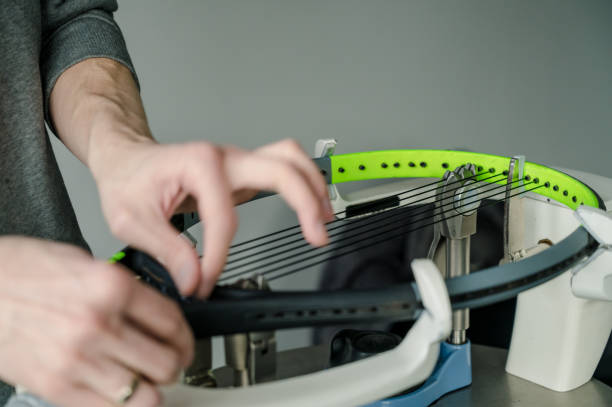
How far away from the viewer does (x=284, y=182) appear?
0.35 meters

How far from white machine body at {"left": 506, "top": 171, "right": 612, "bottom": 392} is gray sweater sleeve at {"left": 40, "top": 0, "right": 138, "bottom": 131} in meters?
0.44

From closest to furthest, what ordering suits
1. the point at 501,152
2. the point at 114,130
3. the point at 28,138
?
the point at 114,130 → the point at 28,138 → the point at 501,152

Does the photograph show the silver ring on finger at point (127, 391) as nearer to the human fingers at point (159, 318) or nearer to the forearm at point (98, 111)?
the human fingers at point (159, 318)

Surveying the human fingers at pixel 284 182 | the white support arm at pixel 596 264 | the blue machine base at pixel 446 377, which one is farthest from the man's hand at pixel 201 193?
the blue machine base at pixel 446 377

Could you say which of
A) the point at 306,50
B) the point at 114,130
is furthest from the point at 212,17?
the point at 114,130

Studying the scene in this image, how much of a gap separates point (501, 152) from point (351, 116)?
0.40 metres

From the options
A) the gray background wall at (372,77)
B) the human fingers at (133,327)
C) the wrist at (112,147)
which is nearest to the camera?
the human fingers at (133,327)

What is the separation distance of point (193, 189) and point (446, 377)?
1.38 feet

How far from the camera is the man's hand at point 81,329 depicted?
0.28 meters

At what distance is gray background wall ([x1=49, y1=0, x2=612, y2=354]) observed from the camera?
3.23 ft

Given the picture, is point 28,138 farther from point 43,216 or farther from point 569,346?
point 569,346

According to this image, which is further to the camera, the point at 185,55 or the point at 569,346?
the point at 185,55

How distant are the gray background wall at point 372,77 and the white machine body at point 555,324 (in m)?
0.51

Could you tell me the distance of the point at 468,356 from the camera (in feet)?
2.20
